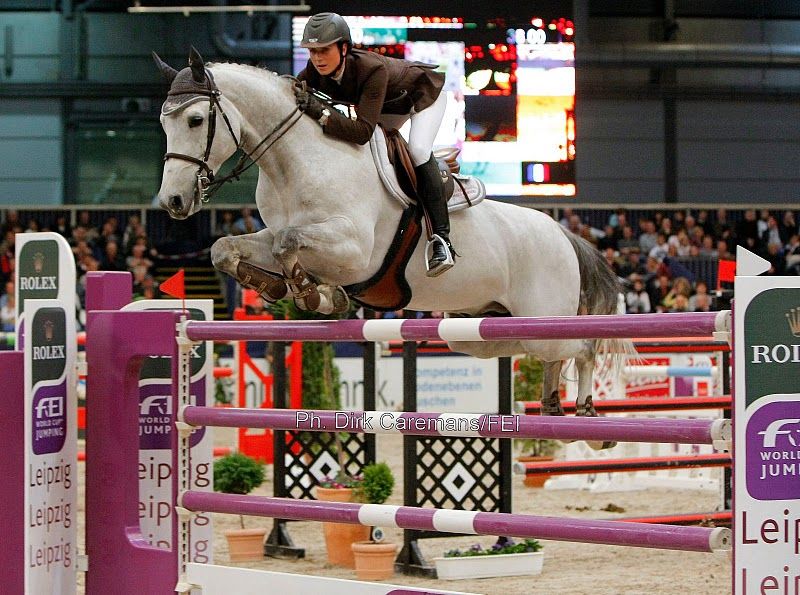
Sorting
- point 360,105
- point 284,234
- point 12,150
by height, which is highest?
point 12,150

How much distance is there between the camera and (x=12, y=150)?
51.7 ft

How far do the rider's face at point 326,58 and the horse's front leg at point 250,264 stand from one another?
58cm

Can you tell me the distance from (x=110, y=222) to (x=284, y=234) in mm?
11516

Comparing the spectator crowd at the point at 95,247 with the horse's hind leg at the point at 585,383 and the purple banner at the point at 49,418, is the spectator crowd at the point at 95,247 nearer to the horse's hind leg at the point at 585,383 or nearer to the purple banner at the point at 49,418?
the horse's hind leg at the point at 585,383

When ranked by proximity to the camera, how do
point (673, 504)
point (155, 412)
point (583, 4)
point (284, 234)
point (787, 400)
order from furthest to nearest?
point (583, 4), point (673, 504), point (155, 412), point (284, 234), point (787, 400)

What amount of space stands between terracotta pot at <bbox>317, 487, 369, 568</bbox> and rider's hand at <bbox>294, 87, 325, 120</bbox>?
6.48ft

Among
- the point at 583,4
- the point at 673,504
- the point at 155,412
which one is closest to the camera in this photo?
the point at 155,412

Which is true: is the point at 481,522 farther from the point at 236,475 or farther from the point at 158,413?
the point at 236,475

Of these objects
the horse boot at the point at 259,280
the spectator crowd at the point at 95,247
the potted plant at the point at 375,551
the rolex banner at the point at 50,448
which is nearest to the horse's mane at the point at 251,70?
the horse boot at the point at 259,280

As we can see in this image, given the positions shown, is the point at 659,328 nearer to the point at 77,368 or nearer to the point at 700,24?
the point at 77,368

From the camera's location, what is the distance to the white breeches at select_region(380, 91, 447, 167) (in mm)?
3832

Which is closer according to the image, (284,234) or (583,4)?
(284,234)

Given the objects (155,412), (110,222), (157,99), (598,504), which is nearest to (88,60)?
(157,99)

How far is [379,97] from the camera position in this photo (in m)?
3.63
